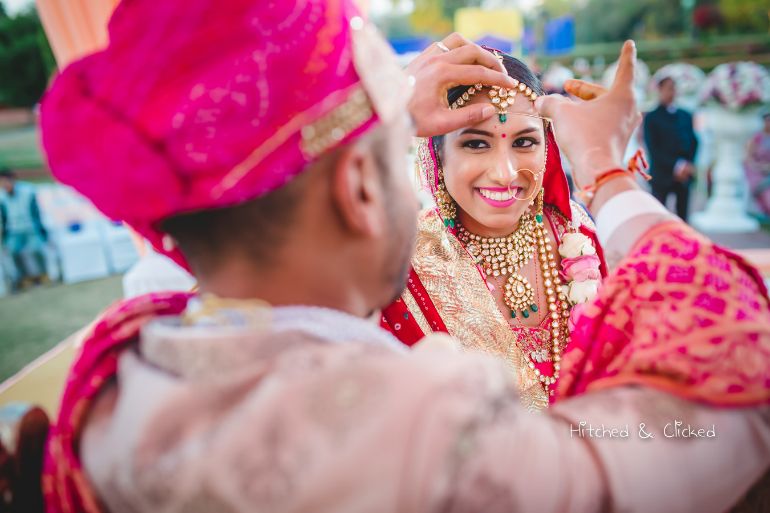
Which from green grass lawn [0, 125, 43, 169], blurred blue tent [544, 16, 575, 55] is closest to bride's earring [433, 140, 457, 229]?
blurred blue tent [544, 16, 575, 55]

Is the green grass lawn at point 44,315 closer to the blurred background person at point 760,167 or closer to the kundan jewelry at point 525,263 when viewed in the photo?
the kundan jewelry at point 525,263

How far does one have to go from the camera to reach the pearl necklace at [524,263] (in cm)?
161

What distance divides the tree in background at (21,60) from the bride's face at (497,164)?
538 inches

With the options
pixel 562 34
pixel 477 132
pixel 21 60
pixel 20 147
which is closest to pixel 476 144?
pixel 477 132

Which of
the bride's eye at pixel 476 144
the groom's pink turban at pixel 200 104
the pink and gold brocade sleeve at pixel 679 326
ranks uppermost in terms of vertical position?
the groom's pink turban at pixel 200 104

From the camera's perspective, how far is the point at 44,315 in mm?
5520

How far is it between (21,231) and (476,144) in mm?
7183

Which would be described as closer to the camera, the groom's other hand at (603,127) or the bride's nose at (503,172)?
the groom's other hand at (603,127)

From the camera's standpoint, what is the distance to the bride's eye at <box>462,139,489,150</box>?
5.09 ft

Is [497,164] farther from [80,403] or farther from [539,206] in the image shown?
[80,403]

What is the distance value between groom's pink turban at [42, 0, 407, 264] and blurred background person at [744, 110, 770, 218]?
866 centimetres

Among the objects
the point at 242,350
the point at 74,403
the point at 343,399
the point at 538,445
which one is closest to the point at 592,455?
the point at 538,445

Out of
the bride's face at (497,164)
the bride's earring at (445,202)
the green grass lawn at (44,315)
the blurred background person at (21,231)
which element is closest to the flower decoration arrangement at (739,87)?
the bride's face at (497,164)

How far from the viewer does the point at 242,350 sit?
0.65 metres
